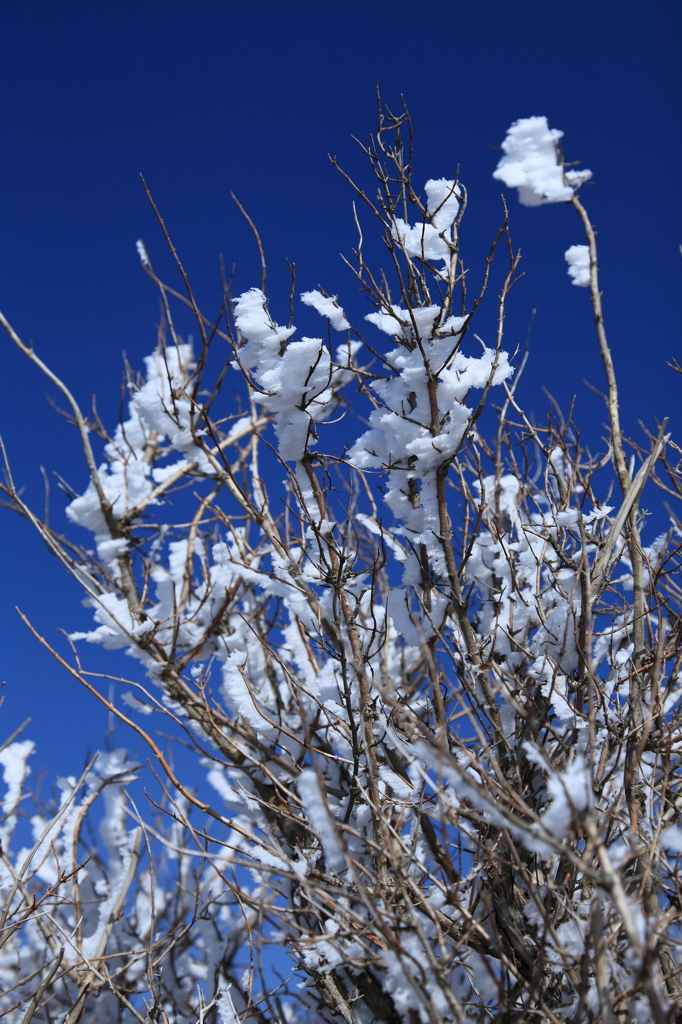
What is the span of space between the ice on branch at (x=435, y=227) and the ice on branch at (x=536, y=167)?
54 centimetres

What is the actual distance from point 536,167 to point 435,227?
0.87 meters

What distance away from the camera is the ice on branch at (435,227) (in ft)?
8.26

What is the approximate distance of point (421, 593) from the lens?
2.55 metres

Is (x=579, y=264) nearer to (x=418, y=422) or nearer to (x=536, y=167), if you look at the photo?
(x=536, y=167)

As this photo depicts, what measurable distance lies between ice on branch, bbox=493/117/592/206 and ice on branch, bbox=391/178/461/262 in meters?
0.54

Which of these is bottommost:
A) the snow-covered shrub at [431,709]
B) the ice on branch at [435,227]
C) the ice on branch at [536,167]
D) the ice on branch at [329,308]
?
the snow-covered shrub at [431,709]

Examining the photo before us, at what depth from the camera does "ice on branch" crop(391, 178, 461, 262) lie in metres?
2.52

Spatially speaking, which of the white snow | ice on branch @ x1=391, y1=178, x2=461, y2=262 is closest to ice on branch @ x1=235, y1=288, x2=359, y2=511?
ice on branch @ x1=391, y1=178, x2=461, y2=262

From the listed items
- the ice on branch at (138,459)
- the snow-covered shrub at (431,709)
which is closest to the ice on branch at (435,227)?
the snow-covered shrub at (431,709)

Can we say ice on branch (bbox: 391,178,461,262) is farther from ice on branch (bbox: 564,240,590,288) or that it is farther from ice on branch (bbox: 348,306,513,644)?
ice on branch (bbox: 564,240,590,288)

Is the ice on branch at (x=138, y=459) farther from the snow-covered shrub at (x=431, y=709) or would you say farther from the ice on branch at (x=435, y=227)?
the ice on branch at (x=435, y=227)

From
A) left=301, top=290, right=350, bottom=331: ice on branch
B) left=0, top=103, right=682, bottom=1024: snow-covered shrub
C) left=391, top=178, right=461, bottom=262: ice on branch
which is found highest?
left=391, top=178, right=461, bottom=262: ice on branch

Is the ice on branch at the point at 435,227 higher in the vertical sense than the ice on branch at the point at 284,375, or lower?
higher

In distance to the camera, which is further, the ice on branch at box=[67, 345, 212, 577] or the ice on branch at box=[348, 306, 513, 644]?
the ice on branch at box=[67, 345, 212, 577]
